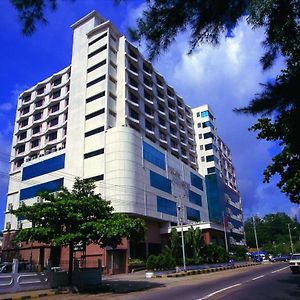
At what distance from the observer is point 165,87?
69438 mm

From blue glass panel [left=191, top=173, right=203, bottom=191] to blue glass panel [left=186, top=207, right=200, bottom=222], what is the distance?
Answer: 5.27m

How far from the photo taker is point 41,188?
55.3 m

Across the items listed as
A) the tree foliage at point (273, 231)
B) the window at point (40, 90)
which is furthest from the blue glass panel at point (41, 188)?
the tree foliage at point (273, 231)

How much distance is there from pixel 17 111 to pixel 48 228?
180 ft

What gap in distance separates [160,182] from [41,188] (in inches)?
725

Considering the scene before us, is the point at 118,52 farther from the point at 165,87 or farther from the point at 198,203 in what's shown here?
the point at 198,203

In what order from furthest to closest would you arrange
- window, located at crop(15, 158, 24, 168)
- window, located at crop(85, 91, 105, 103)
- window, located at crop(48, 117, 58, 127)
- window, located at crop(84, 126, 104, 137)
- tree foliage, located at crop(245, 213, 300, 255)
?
tree foliage, located at crop(245, 213, 300, 255), window, located at crop(15, 158, 24, 168), window, located at crop(48, 117, 58, 127), window, located at crop(85, 91, 105, 103), window, located at crop(84, 126, 104, 137)

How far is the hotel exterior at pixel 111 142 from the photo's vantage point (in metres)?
48.7

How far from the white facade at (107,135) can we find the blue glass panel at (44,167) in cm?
17

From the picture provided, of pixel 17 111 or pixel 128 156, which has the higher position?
pixel 17 111

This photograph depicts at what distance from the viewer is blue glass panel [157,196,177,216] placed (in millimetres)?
53094

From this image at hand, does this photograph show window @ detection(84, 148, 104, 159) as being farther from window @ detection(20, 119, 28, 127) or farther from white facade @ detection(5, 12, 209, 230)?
window @ detection(20, 119, 28, 127)

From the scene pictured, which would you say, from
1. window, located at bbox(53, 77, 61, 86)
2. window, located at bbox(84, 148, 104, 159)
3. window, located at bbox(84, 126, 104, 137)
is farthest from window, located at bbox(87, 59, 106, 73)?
window, located at bbox(84, 148, 104, 159)

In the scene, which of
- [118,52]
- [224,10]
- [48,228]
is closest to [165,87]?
[118,52]
